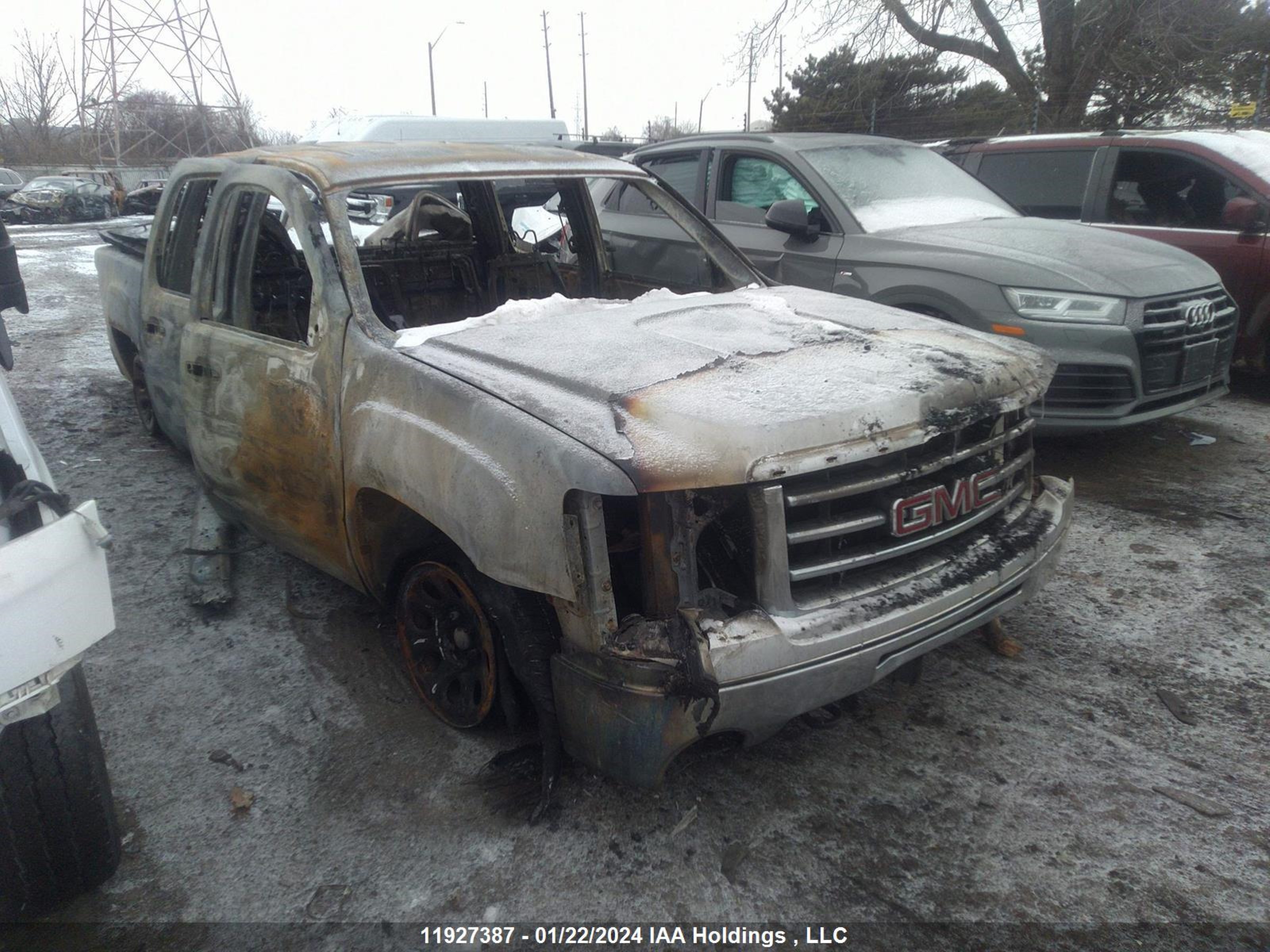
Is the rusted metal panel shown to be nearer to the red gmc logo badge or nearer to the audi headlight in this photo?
the red gmc logo badge

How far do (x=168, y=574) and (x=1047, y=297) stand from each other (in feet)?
14.3

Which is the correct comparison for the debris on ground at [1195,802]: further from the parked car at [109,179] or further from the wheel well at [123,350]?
the parked car at [109,179]

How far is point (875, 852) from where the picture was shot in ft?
7.29

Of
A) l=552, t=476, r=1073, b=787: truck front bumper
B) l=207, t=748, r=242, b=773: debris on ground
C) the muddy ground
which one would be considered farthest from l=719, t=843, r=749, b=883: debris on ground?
l=207, t=748, r=242, b=773: debris on ground

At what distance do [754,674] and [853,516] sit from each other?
486 millimetres

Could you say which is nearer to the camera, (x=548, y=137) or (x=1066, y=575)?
(x=1066, y=575)

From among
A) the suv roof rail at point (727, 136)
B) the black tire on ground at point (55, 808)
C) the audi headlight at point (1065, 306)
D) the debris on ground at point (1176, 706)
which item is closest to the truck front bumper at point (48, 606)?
the black tire on ground at point (55, 808)

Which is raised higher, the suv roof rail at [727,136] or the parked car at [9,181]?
the parked car at [9,181]

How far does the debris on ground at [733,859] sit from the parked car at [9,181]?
3559cm

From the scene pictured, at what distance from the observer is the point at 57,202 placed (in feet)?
90.2

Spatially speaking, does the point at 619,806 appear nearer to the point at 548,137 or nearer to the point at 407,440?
the point at 407,440

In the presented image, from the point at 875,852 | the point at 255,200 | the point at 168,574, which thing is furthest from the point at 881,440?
the point at 168,574

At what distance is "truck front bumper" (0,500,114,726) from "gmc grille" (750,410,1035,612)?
1352mm

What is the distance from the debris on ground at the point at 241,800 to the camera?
243cm
